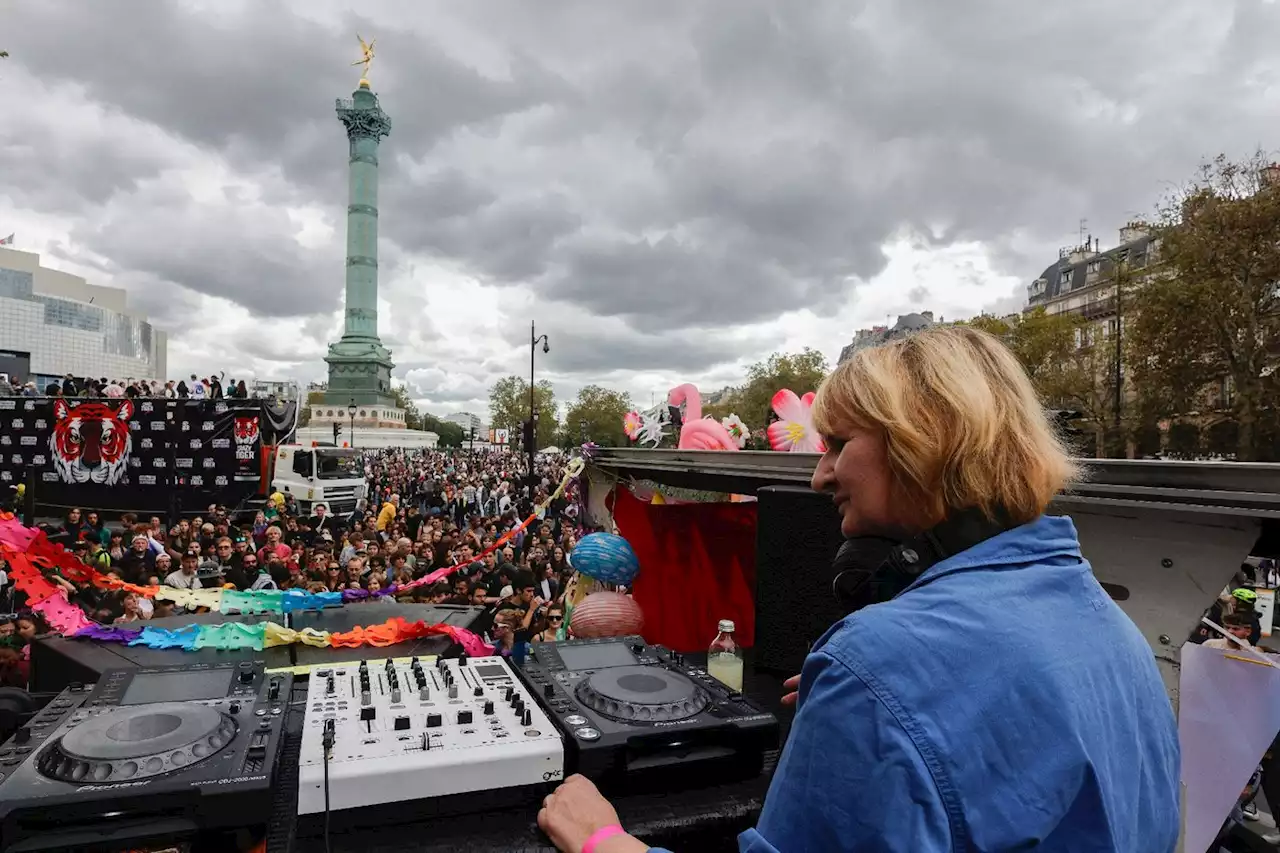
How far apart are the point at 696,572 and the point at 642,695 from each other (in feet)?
6.83

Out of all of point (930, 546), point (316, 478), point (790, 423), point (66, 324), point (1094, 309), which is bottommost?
point (316, 478)

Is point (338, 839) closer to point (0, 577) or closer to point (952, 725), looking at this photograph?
point (952, 725)

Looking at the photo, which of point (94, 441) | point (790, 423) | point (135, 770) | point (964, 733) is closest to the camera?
point (964, 733)

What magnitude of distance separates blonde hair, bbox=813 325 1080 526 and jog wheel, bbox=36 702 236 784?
1510 mm

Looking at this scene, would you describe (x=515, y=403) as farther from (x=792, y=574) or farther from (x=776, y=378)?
(x=792, y=574)

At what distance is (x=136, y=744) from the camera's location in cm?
151

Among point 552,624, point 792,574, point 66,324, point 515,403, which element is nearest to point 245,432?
point 552,624

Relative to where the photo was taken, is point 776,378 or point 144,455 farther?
point 776,378

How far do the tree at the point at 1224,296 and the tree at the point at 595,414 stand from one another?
1621 inches

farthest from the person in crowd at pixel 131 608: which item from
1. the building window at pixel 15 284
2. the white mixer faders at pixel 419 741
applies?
the building window at pixel 15 284

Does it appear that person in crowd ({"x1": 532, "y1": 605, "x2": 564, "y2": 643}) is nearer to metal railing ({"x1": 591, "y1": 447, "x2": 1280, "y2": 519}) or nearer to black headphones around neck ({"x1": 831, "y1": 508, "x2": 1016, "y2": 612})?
metal railing ({"x1": 591, "y1": 447, "x2": 1280, "y2": 519})

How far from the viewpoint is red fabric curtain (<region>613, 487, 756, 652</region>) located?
380cm

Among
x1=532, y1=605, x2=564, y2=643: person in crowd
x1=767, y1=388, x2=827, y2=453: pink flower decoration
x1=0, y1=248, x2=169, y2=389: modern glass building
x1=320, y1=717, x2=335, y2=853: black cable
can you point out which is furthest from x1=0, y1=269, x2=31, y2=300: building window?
x1=320, y1=717, x2=335, y2=853: black cable

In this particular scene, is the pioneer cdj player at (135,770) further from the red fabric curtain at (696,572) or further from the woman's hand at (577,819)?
the red fabric curtain at (696,572)
